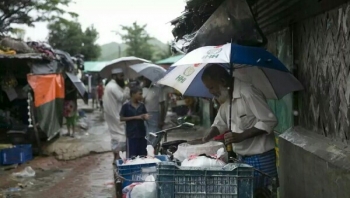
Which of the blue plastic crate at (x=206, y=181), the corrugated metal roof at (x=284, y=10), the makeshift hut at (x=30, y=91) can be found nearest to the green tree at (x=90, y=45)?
the makeshift hut at (x=30, y=91)

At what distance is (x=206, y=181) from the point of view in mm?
3289

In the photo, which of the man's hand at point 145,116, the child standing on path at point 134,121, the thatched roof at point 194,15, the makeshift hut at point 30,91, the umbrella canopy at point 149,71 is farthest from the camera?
the makeshift hut at point 30,91

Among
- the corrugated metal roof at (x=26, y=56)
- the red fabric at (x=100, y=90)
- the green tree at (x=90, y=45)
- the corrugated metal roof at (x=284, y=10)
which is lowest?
the red fabric at (x=100, y=90)

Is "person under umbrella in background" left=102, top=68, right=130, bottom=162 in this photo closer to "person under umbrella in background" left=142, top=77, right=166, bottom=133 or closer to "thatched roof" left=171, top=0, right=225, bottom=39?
"person under umbrella in background" left=142, top=77, right=166, bottom=133

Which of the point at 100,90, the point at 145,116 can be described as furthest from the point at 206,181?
the point at 100,90

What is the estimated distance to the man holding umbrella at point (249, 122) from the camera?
422cm

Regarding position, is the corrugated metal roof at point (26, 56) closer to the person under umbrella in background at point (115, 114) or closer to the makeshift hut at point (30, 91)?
the makeshift hut at point (30, 91)

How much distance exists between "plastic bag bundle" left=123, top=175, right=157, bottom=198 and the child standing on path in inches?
171

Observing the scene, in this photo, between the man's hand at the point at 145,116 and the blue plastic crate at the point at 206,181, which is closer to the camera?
Result: the blue plastic crate at the point at 206,181

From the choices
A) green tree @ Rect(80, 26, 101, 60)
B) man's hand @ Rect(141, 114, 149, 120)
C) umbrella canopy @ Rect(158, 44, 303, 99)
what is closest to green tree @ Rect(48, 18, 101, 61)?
green tree @ Rect(80, 26, 101, 60)

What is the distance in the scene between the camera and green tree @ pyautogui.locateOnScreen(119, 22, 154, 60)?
5156 cm

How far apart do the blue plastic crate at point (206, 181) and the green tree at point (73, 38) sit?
118 feet

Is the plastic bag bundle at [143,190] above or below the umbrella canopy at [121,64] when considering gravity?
below

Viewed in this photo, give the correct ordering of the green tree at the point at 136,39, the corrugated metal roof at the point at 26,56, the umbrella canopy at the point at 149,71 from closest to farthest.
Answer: the umbrella canopy at the point at 149,71, the corrugated metal roof at the point at 26,56, the green tree at the point at 136,39
